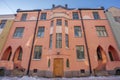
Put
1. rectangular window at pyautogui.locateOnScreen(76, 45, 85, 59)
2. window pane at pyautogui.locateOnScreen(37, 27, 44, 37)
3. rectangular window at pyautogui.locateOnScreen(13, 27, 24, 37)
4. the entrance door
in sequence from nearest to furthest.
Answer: the entrance door < rectangular window at pyautogui.locateOnScreen(76, 45, 85, 59) < window pane at pyautogui.locateOnScreen(37, 27, 44, 37) < rectangular window at pyautogui.locateOnScreen(13, 27, 24, 37)

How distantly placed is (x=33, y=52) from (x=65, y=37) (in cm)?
573

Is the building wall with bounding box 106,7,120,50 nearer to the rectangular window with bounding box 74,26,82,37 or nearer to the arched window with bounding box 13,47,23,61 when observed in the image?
the rectangular window with bounding box 74,26,82,37

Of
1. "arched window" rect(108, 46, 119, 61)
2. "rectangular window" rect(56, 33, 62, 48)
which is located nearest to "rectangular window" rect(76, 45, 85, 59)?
"rectangular window" rect(56, 33, 62, 48)

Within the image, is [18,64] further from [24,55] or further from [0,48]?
[0,48]

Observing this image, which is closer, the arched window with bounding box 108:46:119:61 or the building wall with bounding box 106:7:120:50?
the arched window with bounding box 108:46:119:61

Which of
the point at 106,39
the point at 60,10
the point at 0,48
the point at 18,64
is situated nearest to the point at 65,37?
the point at 60,10

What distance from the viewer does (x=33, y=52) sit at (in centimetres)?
1978

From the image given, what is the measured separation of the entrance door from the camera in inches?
692

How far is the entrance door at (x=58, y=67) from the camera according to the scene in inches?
692

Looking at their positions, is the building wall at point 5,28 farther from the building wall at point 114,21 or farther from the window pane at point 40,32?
the building wall at point 114,21

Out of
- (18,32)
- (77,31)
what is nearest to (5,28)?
(18,32)

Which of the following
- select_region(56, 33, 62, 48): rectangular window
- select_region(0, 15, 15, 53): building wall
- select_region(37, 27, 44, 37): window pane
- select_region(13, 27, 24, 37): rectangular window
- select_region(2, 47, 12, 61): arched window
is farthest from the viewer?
select_region(13, 27, 24, 37): rectangular window

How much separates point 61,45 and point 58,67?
3.32 meters

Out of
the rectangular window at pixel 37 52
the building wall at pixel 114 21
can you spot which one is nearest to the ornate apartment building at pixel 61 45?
the rectangular window at pixel 37 52
